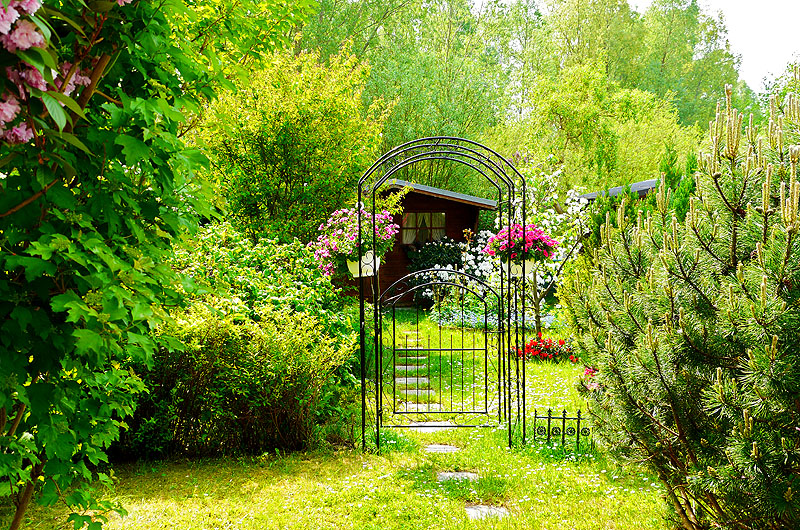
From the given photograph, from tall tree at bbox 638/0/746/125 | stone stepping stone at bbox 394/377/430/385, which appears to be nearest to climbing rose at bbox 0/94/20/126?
stone stepping stone at bbox 394/377/430/385

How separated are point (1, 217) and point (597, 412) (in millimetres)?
2993

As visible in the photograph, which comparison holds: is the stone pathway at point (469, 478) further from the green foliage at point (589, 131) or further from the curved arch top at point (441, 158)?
the green foliage at point (589, 131)

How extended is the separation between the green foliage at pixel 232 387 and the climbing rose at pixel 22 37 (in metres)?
3.59

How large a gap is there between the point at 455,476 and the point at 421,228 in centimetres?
1150

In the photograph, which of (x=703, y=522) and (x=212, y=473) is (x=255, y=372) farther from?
(x=703, y=522)

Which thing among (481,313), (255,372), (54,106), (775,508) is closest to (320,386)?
(255,372)

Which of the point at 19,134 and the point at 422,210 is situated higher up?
the point at 422,210

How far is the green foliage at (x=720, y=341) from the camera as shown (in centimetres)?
247

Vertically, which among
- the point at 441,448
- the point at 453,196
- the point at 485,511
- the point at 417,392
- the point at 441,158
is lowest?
the point at 485,511

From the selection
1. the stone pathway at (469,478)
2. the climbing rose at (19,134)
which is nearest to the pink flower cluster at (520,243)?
the stone pathway at (469,478)

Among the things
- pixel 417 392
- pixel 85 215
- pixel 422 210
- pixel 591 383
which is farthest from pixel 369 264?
pixel 422 210

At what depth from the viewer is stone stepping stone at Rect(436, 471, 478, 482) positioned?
477 centimetres

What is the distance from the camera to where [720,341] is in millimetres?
2770

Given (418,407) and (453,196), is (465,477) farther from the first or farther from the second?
(453,196)
